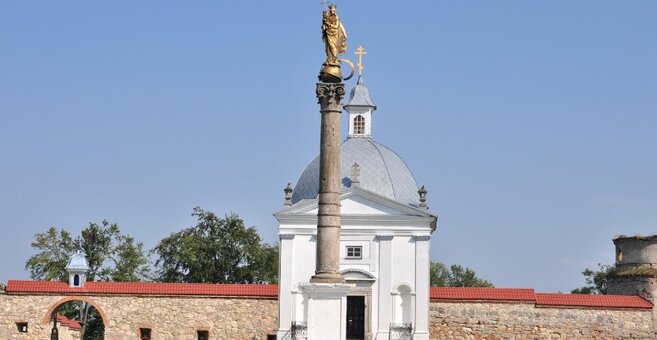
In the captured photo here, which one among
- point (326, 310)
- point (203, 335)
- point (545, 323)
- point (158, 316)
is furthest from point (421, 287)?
point (326, 310)

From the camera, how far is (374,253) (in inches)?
1913

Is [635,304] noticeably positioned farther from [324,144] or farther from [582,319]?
[324,144]

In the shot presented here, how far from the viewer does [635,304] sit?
1845 inches

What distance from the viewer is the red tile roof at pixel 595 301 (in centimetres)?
4681

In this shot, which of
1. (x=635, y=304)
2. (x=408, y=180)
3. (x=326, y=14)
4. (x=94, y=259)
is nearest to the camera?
(x=326, y=14)

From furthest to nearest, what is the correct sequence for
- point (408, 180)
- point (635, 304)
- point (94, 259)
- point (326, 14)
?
1. point (94, 259)
2. point (408, 180)
3. point (635, 304)
4. point (326, 14)

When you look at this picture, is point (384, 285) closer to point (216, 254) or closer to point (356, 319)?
point (356, 319)

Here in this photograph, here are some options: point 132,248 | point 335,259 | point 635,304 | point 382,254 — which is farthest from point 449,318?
point 132,248

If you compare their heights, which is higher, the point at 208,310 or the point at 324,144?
the point at 324,144

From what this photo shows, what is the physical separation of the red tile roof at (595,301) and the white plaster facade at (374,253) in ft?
14.2

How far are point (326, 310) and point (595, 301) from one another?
1731cm

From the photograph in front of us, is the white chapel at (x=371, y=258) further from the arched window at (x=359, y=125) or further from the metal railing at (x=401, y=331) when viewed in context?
the arched window at (x=359, y=125)

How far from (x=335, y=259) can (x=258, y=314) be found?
1540 centimetres

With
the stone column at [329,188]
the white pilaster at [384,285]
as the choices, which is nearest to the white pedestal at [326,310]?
the stone column at [329,188]
